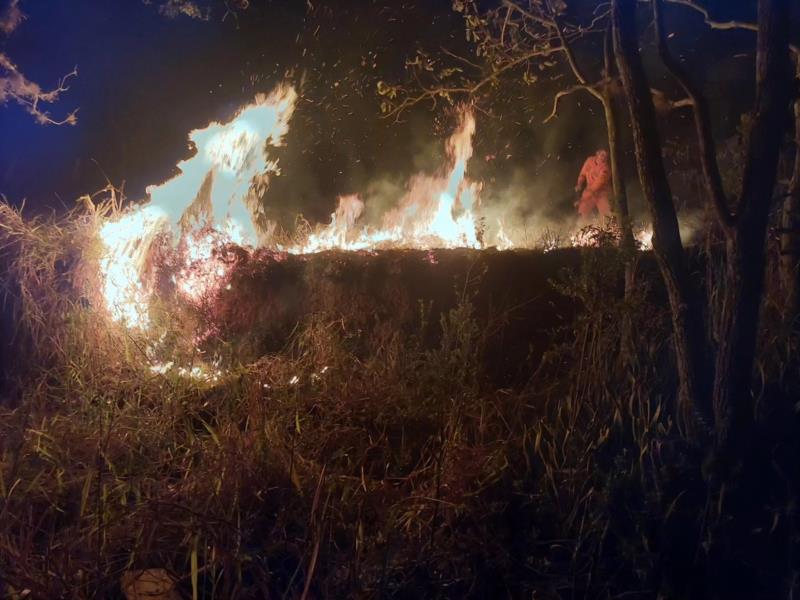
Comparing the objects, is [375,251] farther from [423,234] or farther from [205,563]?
[205,563]

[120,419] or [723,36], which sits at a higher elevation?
[723,36]

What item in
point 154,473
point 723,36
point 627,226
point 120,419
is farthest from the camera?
point 723,36

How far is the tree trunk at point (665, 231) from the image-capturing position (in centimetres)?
394

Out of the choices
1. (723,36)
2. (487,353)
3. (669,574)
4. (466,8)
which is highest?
(723,36)

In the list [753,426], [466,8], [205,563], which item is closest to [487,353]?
[753,426]

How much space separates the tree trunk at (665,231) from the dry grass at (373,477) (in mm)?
262

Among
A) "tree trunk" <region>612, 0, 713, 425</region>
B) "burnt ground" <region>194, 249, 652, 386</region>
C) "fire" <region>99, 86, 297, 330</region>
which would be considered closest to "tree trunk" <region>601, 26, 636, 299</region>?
"burnt ground" <region>194, 249, 652, 386</region>

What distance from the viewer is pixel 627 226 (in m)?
5.13

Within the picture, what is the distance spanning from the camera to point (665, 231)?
3.99 metres

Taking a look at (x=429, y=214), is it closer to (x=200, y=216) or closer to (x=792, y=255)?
(x=200, y=216)

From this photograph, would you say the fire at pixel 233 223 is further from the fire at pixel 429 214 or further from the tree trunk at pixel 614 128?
the tree trunk at pixel 614 128

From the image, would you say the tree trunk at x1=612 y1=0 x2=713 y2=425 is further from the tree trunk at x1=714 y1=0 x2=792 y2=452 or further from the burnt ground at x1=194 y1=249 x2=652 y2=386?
the burnt ground at x1=194 y1=249 x2=652 y2=386

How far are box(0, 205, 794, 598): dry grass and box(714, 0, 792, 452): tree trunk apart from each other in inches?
13.9

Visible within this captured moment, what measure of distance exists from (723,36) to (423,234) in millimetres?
5788
